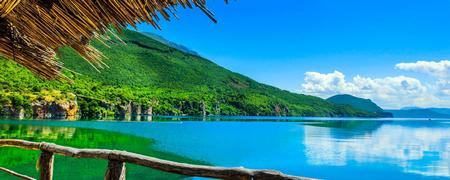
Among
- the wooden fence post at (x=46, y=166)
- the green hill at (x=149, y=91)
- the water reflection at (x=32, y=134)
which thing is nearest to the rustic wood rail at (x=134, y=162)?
the wooden fence post at (x=46, y=166)

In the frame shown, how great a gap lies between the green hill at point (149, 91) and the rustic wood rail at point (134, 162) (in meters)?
53.8

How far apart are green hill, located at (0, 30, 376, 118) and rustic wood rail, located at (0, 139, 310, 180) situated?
53.8 meters

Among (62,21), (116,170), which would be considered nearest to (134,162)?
(116,170)

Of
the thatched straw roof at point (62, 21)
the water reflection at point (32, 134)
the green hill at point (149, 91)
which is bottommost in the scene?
the water reflection at point (32, 134)

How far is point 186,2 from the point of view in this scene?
2596 mm

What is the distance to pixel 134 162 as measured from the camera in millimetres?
3254

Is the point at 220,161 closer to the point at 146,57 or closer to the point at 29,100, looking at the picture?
the point at 29,100

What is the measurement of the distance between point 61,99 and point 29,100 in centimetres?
542

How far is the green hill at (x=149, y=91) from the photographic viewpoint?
72812 mm

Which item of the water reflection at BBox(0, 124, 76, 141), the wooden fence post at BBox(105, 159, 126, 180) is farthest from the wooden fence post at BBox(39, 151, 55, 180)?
the water reflection at BBox(0, 124, 76, 141)

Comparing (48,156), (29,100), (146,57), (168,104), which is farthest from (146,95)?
(48,156)

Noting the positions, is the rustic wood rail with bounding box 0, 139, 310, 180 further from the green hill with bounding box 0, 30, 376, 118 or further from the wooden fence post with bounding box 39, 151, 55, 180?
the green hill with bounding box 0, 30, 376, 118

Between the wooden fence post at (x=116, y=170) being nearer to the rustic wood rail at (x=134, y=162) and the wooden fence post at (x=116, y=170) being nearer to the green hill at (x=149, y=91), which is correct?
the rustic wood rail at (x=134, y=162)

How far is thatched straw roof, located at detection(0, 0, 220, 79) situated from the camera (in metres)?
2.54
